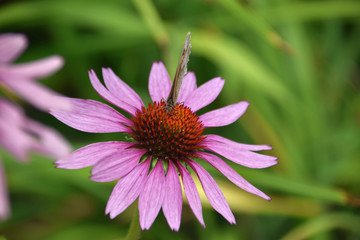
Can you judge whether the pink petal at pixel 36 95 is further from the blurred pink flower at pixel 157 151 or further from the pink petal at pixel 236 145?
the pink petal at pixel 236 145

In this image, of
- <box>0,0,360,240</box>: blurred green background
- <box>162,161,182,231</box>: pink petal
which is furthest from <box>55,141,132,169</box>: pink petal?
<box>0,0,360,240</box>: blurred green background

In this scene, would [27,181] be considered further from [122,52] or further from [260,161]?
[260,161]

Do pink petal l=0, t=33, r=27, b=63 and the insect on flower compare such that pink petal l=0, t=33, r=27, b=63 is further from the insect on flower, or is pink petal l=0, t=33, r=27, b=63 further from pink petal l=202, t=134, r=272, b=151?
pink petal l=202, t=134, r=272, b=151

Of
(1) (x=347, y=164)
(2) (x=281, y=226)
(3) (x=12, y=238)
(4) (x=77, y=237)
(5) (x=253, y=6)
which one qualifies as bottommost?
(3) (x=12, y=238)

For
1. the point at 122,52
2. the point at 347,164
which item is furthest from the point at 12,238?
the point at 347,164

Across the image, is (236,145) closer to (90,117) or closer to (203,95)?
(203,95)

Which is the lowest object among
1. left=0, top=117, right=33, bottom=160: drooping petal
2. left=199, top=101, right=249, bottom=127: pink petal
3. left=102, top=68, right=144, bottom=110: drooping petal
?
left=0, top=117, right=33, bottom=160: drooping petal

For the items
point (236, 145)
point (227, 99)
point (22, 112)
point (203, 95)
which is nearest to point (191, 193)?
point (236, 145)
